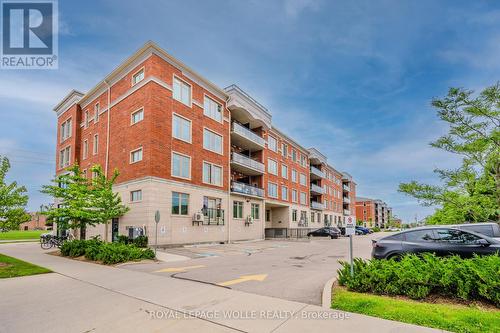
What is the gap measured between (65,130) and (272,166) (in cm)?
2349

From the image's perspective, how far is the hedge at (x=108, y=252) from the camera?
47.0 ft

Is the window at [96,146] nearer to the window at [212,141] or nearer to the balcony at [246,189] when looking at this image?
the window at [212,141]

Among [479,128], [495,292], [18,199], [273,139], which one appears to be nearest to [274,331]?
[495,292]

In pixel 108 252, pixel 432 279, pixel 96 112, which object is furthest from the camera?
pixel 96 112

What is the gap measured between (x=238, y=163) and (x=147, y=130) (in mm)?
10397

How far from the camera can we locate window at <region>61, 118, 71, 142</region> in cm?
3195

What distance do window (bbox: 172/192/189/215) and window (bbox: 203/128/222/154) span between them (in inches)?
196

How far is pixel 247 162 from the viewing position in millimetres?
30859

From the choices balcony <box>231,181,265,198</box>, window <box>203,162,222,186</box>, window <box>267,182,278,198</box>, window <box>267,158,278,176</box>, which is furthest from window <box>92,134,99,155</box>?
window <box>267,182,278,198</box>

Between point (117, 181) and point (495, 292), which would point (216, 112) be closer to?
point (117, 181)

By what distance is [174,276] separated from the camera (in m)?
10.7

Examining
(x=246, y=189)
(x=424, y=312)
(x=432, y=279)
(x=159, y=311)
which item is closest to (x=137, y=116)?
(x=246, y=189)

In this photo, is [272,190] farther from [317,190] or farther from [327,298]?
[327,298]

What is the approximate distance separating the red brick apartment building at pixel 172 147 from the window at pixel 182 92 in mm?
83
